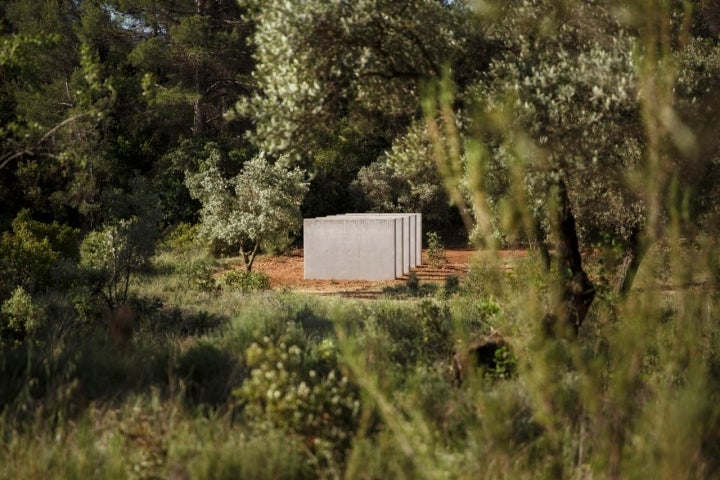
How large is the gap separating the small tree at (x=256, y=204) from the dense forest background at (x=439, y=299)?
5.67 m

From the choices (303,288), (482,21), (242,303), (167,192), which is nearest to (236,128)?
(167,192)

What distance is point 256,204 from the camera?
23984mm

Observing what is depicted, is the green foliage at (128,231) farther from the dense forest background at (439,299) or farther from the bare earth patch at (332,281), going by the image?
the bare earth patch at (332,281)

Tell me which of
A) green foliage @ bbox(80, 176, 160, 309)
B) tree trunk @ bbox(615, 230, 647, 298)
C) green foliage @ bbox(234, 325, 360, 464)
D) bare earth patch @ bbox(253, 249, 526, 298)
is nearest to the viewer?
green foliage @ bbox(234, 325, 360, 464)

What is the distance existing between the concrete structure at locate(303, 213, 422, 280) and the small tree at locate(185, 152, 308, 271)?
1.59 meters

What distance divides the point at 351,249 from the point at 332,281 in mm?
1071

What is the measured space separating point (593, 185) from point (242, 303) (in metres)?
6.42

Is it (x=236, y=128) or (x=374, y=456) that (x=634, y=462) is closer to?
(x=374, y=456)

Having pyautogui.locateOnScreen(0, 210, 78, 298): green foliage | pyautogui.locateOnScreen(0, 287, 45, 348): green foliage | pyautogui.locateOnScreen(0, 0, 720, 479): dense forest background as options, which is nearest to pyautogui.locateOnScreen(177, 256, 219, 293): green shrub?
pyautogui.locateOnScreen(0, 0, 720, 479): dense forest background

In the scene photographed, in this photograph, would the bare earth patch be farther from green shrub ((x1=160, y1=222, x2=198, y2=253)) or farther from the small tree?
green shrub ((x1=160, y1=222, x2=198, y2=253))

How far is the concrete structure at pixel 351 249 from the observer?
2222 cm

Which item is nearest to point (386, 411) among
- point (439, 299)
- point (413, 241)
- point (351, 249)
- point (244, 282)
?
point (439, 299)

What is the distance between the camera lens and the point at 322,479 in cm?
477

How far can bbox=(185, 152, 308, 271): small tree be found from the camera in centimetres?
2361
